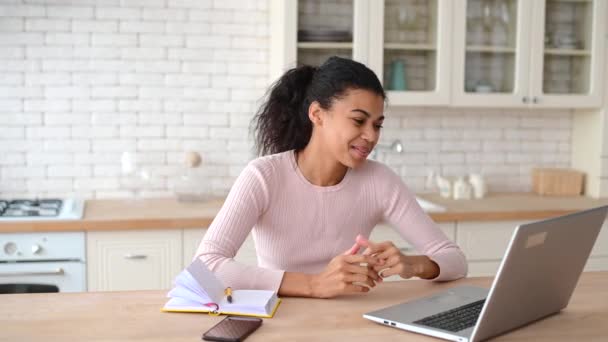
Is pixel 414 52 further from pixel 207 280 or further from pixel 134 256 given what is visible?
pixel 207 280

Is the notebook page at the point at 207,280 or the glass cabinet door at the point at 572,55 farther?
the glass cabinet door at the point at 572,55

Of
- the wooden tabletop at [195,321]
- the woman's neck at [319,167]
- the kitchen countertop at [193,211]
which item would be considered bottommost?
the kitchen countertop at [193,211]

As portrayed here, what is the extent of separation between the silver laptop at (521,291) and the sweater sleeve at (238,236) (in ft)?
1.24

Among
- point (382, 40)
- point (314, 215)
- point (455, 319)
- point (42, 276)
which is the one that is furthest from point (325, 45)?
point (455, 319)

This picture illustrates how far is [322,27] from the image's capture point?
12.4 ft

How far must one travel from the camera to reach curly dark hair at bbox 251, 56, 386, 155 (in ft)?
7.77

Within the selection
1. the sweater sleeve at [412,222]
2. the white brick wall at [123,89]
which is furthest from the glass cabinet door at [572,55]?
the sweater sleeve at [412,222]

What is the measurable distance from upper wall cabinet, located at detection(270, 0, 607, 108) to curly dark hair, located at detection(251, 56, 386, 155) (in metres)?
1.19

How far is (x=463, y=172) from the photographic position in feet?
14.3

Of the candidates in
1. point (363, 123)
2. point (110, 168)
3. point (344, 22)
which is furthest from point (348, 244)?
point (110, 168)

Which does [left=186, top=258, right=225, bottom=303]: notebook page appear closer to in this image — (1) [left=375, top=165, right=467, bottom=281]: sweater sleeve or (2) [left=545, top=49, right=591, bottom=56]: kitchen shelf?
(1) [left=375, top=165, right=467, bottom=281]: sweater sleeve

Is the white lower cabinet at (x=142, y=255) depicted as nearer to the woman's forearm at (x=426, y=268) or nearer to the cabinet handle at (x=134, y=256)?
the cabinet handle at (x=134, y=256)

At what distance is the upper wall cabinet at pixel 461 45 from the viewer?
3.78m

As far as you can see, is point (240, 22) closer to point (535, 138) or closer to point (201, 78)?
point (201, 78)
